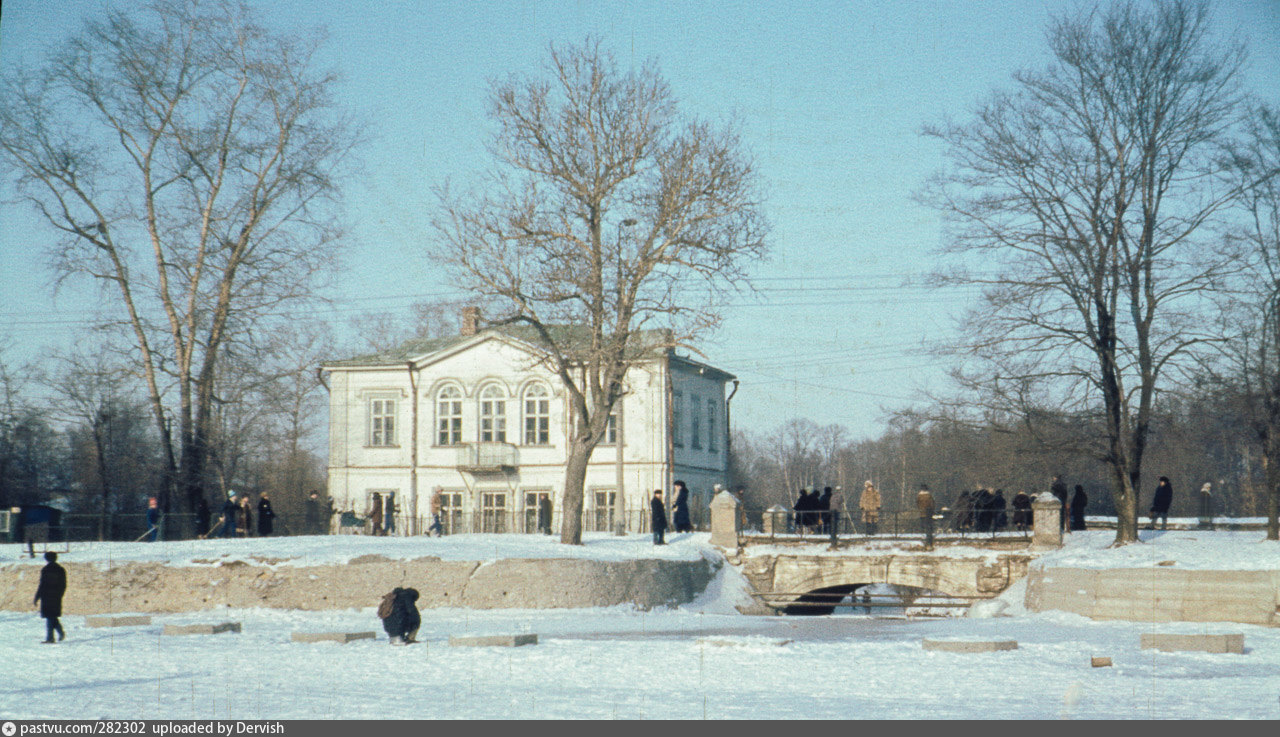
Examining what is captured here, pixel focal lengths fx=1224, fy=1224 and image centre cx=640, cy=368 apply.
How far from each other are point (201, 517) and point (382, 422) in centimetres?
1713

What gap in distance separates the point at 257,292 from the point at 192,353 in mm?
2328

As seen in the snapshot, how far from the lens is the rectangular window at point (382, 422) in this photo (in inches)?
1935

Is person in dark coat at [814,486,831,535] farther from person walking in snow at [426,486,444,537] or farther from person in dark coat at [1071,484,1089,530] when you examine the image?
person walking in snow at [426,486,444,537]

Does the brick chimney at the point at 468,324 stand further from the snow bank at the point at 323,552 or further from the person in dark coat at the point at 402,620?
the person in dark coat at the point at 402,620

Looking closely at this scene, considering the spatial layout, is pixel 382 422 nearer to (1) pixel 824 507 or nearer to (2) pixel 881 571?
(1) pixel 824 507

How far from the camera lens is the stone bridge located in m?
30.3

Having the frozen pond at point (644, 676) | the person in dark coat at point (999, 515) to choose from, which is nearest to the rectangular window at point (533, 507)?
the person in dark coat at point (999, 515)

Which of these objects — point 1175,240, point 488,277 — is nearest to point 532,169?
point 488,277

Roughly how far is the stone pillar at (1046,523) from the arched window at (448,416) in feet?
82.3

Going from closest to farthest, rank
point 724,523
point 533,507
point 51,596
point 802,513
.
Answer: point 51,596 → point 724,523 → point 802,513 → point 533,507

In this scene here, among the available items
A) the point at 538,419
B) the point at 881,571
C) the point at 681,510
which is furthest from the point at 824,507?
the point at 538,419

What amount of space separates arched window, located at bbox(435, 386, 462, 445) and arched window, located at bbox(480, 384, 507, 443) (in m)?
0.97

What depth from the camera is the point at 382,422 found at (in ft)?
162

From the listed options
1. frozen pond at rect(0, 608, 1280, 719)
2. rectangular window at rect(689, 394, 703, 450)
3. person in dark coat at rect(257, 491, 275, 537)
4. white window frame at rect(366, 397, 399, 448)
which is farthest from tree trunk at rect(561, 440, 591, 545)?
white window frame at rect(366, 397, 399, 448)
